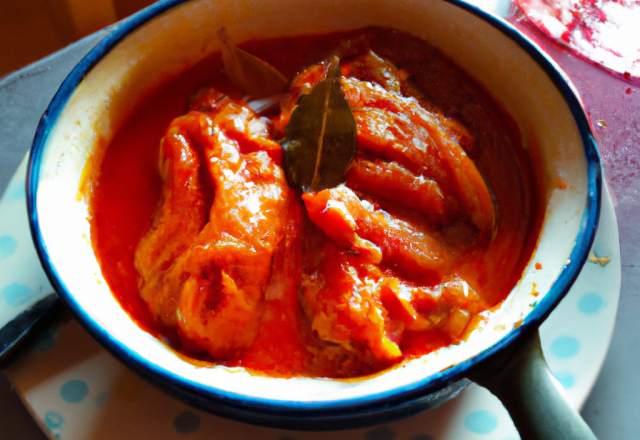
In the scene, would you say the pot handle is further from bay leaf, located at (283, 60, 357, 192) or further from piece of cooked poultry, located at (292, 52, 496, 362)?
bay leaf, located at (283, 60, 357, 192)

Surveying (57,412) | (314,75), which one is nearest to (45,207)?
(57,412)

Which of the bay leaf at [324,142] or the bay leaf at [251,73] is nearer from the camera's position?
the bay leaf at [324,142]

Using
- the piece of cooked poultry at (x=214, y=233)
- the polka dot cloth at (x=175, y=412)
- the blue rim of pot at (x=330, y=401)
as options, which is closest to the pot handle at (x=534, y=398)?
the blue rim of pot at (x=330, y=401)

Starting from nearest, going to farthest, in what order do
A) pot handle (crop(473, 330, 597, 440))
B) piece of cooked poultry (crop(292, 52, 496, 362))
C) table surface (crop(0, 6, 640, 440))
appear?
pot handle (crop(473, 330, 597, 440))
piece of cooked poultry (crop(292, 52, 496, 362))
table surface (crop(0, 6, 640, 440))

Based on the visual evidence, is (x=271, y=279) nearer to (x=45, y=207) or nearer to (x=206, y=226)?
(x=206, y=226)

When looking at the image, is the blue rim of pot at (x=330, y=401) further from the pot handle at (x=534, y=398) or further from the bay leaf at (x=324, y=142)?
the bay leaf at (x=324, y=142)

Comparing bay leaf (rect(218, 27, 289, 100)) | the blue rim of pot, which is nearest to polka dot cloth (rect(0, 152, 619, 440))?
the blue rim of pot
